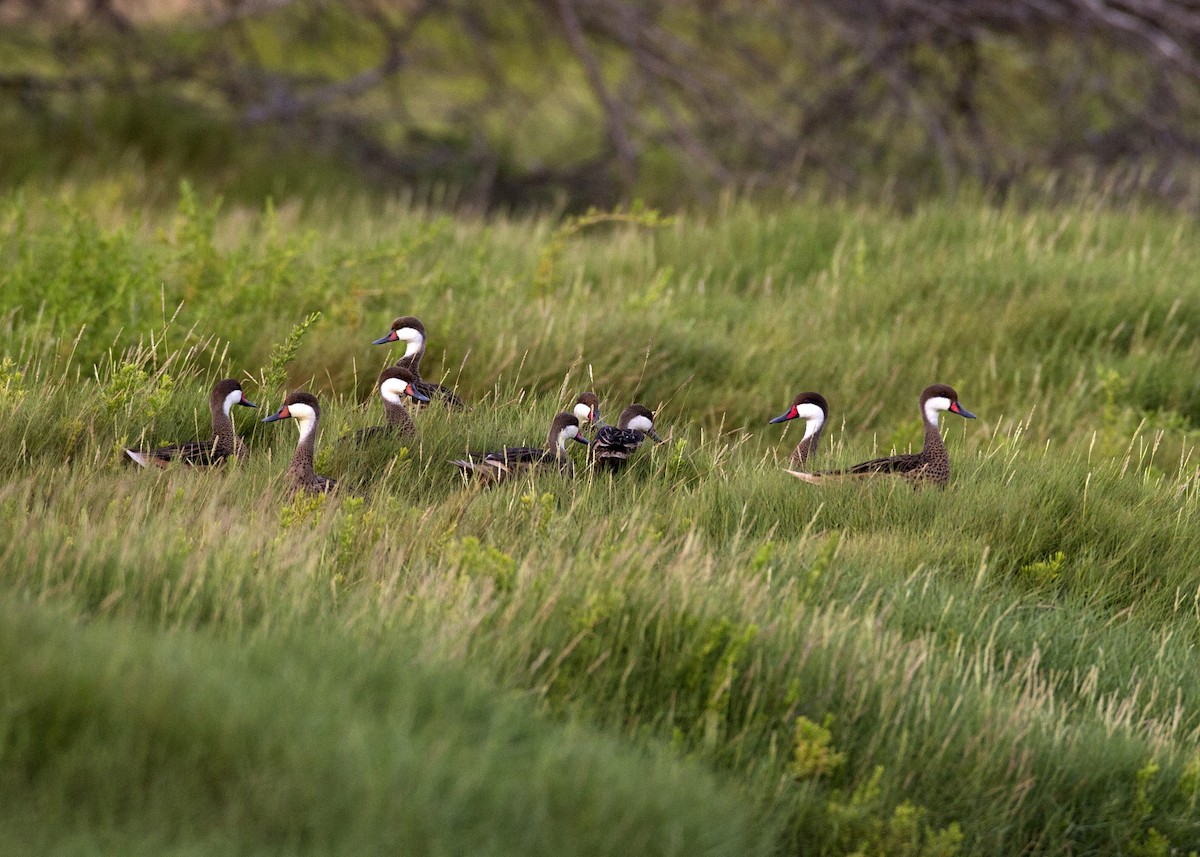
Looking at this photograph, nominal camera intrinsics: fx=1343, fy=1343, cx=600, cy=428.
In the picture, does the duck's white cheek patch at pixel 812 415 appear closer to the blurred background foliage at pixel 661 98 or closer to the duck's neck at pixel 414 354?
the duck's neck at pixel 414 354

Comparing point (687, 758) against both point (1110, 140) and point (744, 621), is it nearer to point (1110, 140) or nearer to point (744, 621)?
point (744, 621)

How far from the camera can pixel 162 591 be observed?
3.91 meters

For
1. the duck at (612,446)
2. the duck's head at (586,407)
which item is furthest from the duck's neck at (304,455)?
the duck's head at (586,407)

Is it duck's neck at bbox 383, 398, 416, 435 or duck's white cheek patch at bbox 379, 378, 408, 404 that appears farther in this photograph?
duck's white cheek patch at bbox 379, 378, 408, 404

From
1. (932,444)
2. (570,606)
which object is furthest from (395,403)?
(932,444)

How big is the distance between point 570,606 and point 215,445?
6.52 ft

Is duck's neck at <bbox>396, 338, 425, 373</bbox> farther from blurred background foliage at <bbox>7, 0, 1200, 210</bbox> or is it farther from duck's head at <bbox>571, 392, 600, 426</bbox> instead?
blurred background foliage at <bbox>7, 0, 1200, 210</bbox>

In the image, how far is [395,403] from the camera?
5.87 m

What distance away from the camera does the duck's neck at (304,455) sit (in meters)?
5.06

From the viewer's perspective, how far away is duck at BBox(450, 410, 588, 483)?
5.33m

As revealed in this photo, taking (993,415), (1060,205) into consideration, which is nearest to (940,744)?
(993,415)

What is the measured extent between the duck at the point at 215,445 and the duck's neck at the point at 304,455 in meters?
0.29

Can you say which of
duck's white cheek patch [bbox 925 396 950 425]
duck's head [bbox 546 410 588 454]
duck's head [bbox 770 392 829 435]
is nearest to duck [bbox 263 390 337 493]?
duck's head [bbox 546 410 588 454]

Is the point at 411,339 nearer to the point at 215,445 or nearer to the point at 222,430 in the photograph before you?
the point at 222,430
